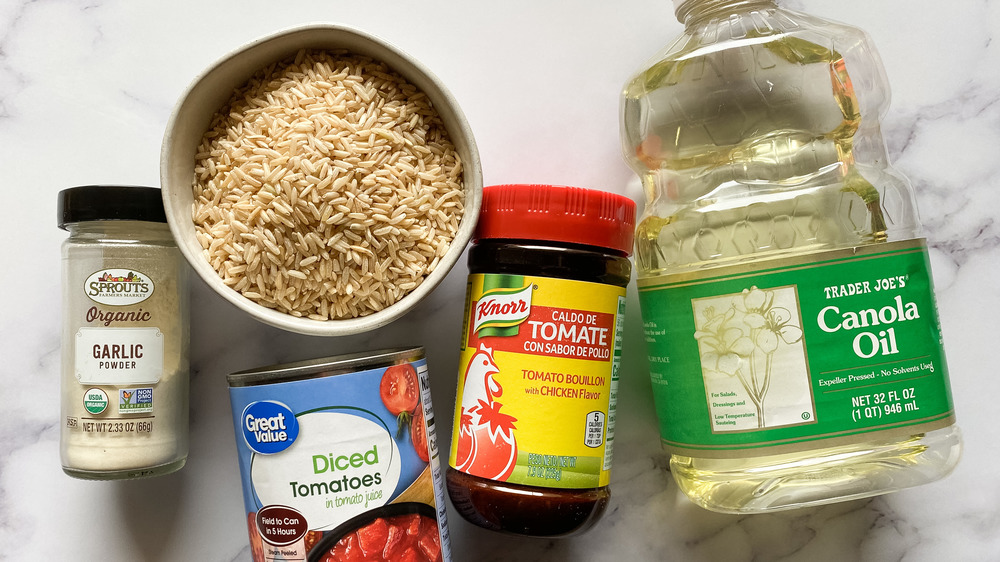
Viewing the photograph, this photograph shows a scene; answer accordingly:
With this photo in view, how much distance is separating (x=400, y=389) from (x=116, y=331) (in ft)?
1.22

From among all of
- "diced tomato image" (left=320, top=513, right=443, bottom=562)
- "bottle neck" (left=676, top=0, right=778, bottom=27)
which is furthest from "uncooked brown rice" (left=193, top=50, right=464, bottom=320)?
"bottle neck" (left=676, top=0, right=778, bottom=27)

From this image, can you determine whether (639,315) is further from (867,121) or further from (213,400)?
(213,400)

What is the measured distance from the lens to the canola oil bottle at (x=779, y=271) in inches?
32.3

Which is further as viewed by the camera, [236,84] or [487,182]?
[487,182]

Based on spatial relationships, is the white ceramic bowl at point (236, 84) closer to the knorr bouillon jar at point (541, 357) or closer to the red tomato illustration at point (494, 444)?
the knorr bouillon jar at point (541, 357)

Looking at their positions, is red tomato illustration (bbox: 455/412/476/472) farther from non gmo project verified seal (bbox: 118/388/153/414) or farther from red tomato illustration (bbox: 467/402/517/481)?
non gmo project verified seal (bbox: 118/388/153/414)

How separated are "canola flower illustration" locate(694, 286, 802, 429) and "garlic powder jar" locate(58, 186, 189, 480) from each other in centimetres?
69

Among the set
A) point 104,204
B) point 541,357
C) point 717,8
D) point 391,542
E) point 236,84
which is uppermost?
point 717,8

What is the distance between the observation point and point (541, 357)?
0.83m

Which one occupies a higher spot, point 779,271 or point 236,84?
point 236,84

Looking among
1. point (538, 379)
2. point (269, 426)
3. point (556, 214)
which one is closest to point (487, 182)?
point (556, 214)

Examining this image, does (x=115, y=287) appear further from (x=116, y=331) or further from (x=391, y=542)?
(x=391, y=542)

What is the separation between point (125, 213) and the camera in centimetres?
86

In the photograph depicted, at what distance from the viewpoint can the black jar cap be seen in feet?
2.79
